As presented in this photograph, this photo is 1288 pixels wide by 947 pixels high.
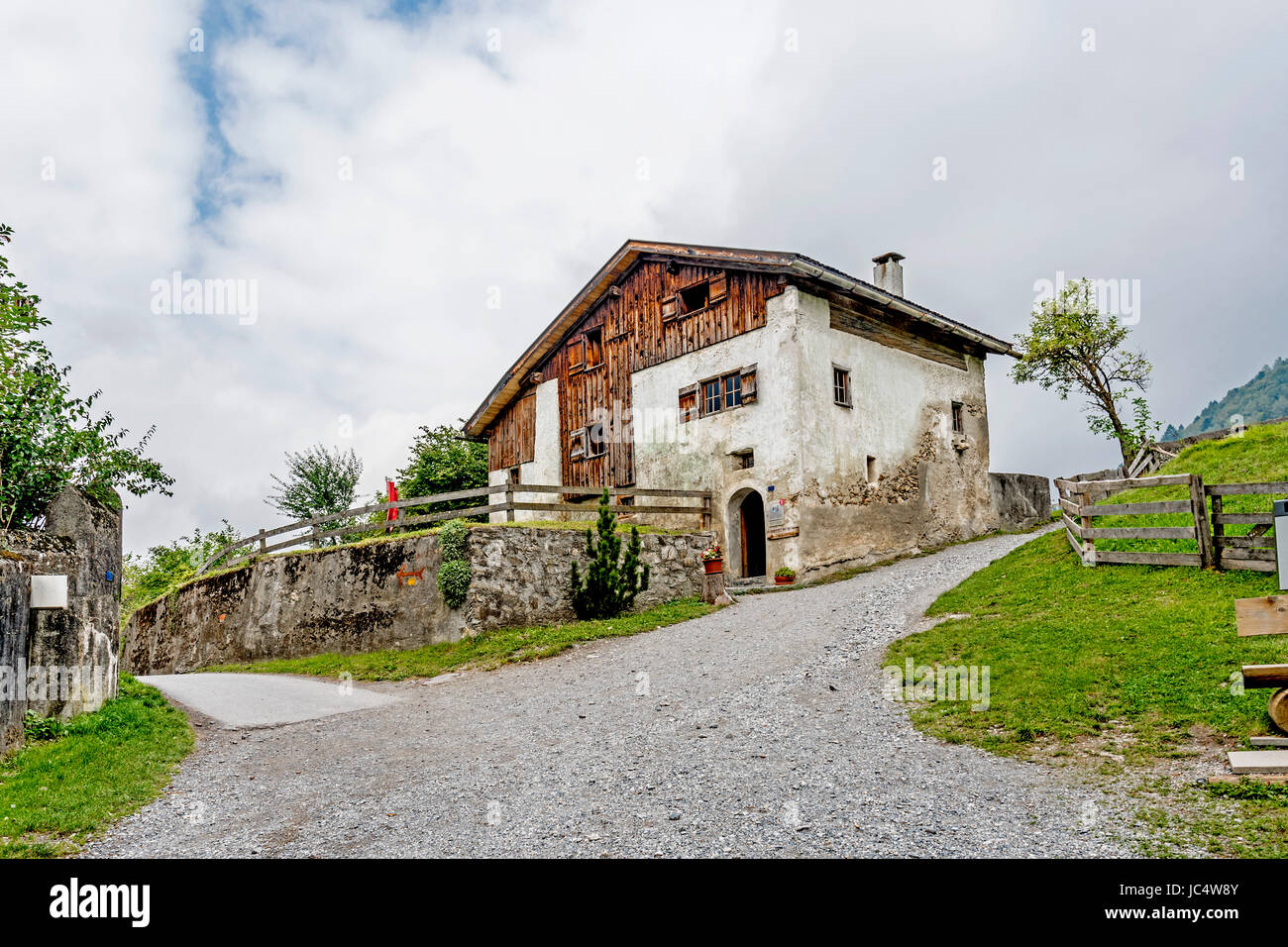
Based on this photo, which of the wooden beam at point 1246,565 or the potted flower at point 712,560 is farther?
the potted flower at point 712,560

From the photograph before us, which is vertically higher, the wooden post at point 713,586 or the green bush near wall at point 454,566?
the green bush near wall at point 454,566

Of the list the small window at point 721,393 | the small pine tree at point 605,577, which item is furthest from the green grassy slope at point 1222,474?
the small pine tree at point 605,577

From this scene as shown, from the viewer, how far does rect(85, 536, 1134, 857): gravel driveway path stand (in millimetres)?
5672

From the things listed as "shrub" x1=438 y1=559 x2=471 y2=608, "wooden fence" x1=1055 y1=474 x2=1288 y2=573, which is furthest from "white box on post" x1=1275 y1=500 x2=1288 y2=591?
"shrub" x1=438 y1=559 x2=471 y2=608

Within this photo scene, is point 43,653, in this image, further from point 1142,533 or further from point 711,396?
point 711,396

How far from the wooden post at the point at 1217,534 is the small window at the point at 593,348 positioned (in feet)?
55.5

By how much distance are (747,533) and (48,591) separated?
15.7 m

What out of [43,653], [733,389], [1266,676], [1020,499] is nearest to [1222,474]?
[1020,499]

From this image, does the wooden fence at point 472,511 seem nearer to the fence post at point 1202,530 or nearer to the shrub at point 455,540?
the shrub at point 455,540

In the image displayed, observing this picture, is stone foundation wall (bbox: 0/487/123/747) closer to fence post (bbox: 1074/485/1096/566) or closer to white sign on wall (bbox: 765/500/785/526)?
white sign on wall (bbox: 765/500/785/526)

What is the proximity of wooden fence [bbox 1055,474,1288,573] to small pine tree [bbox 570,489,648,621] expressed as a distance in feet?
28.9

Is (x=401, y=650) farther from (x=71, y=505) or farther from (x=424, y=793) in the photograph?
(x=424, y=793)

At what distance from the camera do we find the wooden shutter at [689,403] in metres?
22.7
